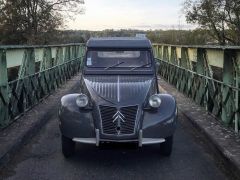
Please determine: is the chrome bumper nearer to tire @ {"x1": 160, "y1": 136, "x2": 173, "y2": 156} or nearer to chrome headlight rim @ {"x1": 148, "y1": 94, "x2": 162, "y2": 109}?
tire @ {"x1": 160, "y1": 136, "x2": 173, "y2": 156}

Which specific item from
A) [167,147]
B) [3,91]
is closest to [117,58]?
[167,147]

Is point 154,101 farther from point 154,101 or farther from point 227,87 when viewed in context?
point 227,87

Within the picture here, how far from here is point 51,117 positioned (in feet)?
36.8

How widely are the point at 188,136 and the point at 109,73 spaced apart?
199 cm

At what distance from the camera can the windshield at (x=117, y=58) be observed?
8.55m

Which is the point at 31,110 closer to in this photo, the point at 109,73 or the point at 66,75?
the point at 109,73

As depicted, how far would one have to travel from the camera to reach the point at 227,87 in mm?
9062

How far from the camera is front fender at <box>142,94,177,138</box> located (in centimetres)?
700

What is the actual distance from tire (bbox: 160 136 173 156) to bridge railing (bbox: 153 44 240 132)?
1.57 meters

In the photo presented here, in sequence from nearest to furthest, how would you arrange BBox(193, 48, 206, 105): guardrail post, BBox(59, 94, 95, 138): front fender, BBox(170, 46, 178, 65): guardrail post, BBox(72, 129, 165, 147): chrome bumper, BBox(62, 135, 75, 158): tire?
BBox(72, 129, 165, 147): chrome bumper → BBox(59, 94, 95, 138): front fender → BBox(62, 135, 75, 158): tire → BBox(193, 48, 206, 105): guardrail post → BBox(170, 46, 178, 65): guardrail post

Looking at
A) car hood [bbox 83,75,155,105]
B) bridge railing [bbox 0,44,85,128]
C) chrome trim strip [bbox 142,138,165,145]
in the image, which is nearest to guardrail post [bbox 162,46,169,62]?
bridge railing [bbox 0,44,85,128]

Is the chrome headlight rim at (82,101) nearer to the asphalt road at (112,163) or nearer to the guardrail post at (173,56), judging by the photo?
the asphalt road at (112,163)

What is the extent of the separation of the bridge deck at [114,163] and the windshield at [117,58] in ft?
4.76

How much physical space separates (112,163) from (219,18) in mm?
38532
